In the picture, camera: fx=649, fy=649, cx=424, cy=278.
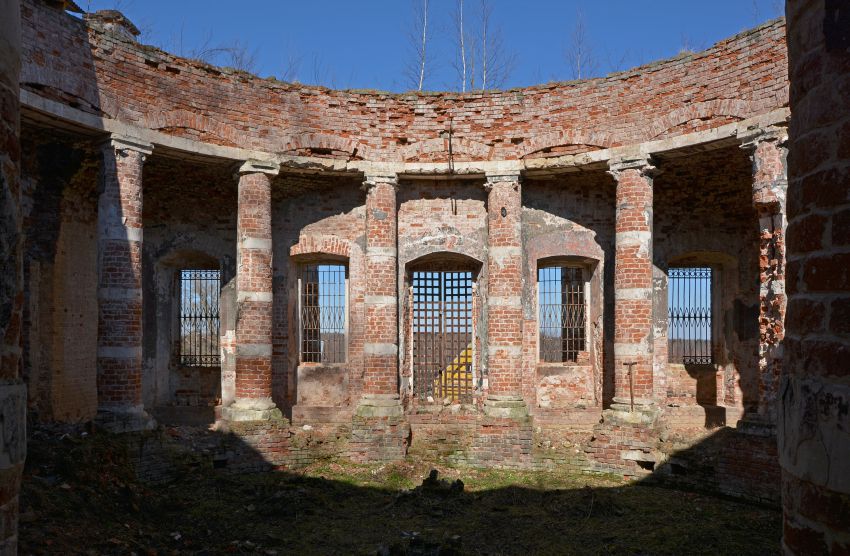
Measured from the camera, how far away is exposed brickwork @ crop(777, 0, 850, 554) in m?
1.82

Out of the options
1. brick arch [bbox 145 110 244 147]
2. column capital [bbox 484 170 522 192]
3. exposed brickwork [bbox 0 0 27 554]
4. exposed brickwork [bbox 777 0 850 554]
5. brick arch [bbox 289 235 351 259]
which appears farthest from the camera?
brick arch [bbox 289 235 351 259]

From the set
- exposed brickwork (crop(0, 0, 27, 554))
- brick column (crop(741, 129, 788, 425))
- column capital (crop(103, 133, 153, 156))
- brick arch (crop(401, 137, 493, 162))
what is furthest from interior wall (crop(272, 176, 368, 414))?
exposed brickwork (crop(0, 0, 27, 554))

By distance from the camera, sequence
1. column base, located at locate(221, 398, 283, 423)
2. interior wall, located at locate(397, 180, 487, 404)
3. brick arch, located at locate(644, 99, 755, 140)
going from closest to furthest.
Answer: brick arch, located at locate(644, 99, 755, 140)
column base, located at locate(221, 398, 283, 423)
interior wall, located at locate(397, 180, 487, 404)

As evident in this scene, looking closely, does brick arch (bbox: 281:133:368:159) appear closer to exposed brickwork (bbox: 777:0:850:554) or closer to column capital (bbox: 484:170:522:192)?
column capital (bbox: 484:170:522:192)

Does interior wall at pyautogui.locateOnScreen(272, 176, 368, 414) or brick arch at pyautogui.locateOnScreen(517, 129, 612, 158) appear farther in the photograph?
interior wall at pyautogui.locateOnScreen(272, 176, 368, 414)

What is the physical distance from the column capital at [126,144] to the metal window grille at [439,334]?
5.49 meters

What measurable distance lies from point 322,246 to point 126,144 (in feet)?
13.2

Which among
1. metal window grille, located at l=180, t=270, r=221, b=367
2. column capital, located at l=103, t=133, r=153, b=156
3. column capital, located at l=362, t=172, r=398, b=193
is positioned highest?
column capital, located at l=103, t=133, r=153, b=156

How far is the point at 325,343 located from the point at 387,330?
2274mm

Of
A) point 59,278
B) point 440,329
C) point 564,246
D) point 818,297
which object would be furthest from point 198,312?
point 818,297

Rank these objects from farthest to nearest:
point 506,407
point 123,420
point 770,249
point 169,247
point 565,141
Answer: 1. point 169,247
2. point 506,407
3. point 565,141
4. point 123,420
5. point 770,249

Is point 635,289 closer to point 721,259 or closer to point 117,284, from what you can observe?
point 721,259

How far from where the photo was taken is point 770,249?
917 centimetres

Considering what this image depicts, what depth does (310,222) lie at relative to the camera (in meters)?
12.8
